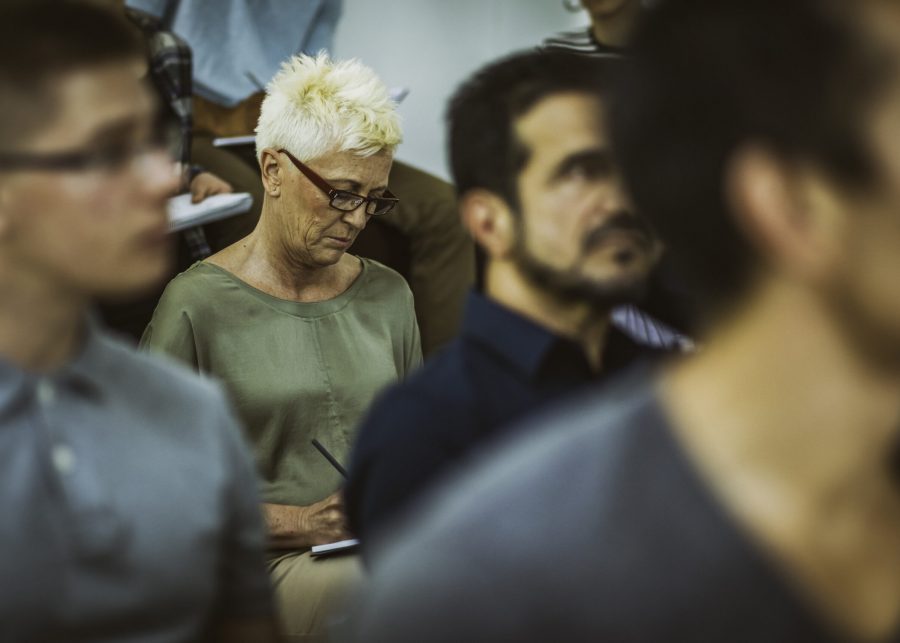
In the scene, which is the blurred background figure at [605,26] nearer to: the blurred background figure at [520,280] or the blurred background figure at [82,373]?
the blurred background figure at [520,280]

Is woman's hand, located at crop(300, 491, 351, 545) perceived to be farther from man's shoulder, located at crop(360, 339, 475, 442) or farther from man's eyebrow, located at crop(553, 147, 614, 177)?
man's eyebrow, located at crop(553, 147, 614, 177)

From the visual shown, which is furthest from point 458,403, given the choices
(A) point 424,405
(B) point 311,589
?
(B) point 311,589

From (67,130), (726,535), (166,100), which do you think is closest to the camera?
(726,535)

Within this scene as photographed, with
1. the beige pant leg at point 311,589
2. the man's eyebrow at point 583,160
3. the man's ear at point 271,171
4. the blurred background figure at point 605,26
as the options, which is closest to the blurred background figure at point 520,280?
the man's eyebrow at point 583,160

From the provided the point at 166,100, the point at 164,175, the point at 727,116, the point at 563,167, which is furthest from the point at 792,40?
the point at 166,100

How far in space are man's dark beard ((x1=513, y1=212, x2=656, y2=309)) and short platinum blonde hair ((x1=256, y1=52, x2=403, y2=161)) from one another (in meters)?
0.93

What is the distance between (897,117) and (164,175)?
2.25ft

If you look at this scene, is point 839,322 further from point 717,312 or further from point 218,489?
point 218,489

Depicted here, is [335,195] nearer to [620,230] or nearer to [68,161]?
[620,230]

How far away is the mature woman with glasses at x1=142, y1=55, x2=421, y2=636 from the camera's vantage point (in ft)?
7.23

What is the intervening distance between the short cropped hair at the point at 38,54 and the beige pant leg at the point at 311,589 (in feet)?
3.84

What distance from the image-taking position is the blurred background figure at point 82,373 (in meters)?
1.08

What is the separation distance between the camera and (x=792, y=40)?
754mm

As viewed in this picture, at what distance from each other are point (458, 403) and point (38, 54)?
1.90 feet
